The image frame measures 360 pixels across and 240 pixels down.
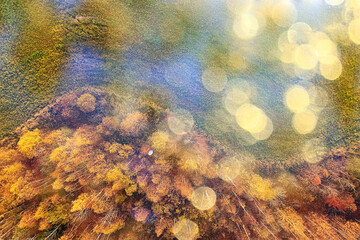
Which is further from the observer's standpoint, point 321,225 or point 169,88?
point 169,88

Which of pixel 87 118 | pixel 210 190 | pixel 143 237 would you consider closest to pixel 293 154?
pixel 210 190

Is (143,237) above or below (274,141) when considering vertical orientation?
below

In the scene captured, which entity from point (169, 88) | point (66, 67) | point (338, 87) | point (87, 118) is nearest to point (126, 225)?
point (87, 118)

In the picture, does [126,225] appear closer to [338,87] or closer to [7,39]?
[7,39]

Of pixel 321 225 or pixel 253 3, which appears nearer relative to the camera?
pixel 321 225

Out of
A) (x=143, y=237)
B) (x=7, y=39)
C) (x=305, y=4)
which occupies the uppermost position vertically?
(x=305, y=4)

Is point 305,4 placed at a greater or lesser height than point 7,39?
greater

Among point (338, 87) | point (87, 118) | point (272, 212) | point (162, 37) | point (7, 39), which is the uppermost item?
point (338, 87)

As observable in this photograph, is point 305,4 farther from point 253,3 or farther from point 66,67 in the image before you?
point 66,67
